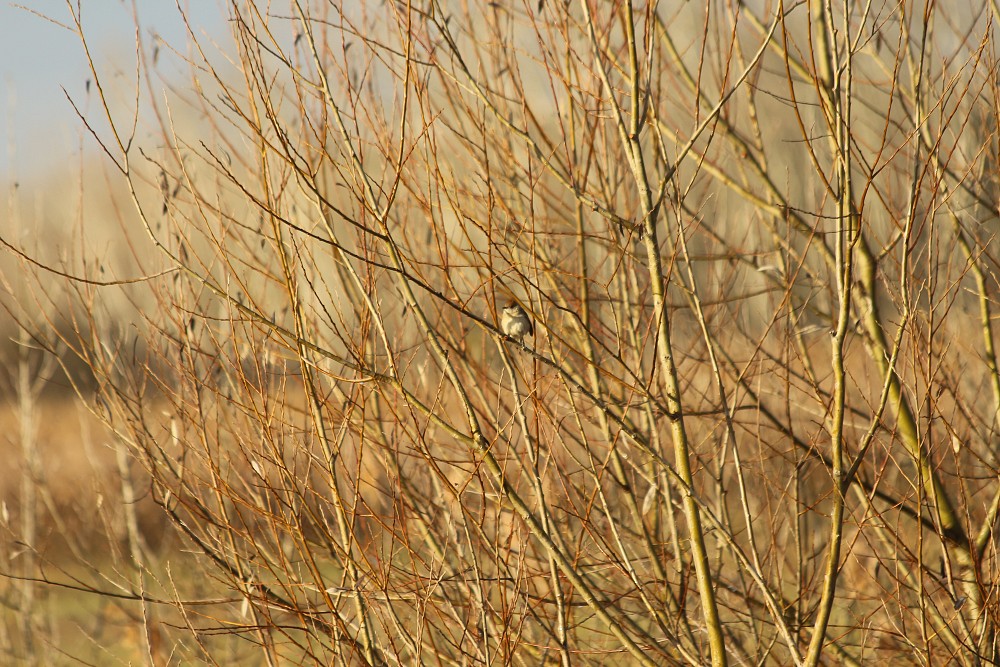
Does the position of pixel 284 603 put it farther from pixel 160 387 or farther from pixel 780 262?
pixel 780 262

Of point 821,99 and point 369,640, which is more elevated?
point 821,99

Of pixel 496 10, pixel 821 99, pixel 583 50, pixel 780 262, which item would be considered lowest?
pixel 821 99

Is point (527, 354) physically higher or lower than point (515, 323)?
lower

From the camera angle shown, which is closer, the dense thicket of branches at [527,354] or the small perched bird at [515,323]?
the dense thicket of branches at [527,354]

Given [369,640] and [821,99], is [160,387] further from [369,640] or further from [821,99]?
[821,99]

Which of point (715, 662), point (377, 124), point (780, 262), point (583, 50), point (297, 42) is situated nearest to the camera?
point (715, 662)

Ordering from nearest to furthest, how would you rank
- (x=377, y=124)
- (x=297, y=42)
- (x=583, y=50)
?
1. (x=297, y=42)
2. (x=377, y=124)
3. (x=583, y=50)

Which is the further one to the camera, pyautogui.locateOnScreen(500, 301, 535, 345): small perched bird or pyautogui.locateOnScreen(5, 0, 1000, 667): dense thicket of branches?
pyautogui.locateOnScreen(500, 301, 535, 345): small perched bird

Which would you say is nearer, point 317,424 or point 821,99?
point 821,99

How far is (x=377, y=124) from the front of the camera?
277 cm

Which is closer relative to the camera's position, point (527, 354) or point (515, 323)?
point (527, 354)

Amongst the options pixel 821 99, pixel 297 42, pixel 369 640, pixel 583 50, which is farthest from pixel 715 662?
pixel 583 50

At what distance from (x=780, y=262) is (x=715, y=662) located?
1.51 metres

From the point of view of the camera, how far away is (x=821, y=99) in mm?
2006
